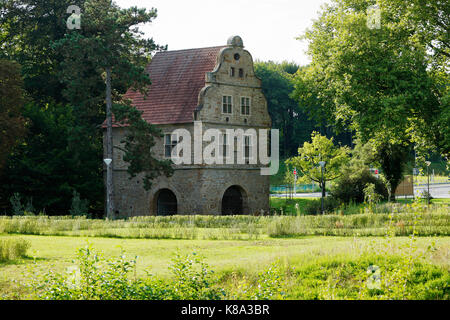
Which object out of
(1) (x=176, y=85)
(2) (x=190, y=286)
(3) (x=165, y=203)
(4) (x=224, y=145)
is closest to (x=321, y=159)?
(4) (x=224, y=145)

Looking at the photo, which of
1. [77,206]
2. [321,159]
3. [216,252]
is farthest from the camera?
[321,159]

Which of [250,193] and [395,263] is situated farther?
[250,193]

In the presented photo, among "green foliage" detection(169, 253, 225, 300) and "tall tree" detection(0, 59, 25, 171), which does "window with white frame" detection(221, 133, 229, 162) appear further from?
"green foliage" detection(169, 253, 225, 300)

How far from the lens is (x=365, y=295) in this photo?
12.7m

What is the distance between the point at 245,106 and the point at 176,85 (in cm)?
→ 480

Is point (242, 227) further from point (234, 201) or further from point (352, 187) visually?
point (352, 187)

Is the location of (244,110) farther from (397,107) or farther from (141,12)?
(397,107)

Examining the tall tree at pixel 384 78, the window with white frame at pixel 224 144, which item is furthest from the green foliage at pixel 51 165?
the tall tree at pixel 384 78

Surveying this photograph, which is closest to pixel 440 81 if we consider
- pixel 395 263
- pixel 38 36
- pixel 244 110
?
pixel 244 110

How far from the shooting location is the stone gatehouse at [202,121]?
126ft

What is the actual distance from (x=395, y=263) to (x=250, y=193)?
26336 mm

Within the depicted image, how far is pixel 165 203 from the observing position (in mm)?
40656

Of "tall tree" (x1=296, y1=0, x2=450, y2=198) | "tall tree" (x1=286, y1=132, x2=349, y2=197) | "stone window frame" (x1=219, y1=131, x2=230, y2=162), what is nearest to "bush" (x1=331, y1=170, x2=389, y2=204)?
"tall tree" (x1=286, y1=132, x2=349, y2=197)

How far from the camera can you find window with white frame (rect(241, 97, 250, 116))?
1581 inches
